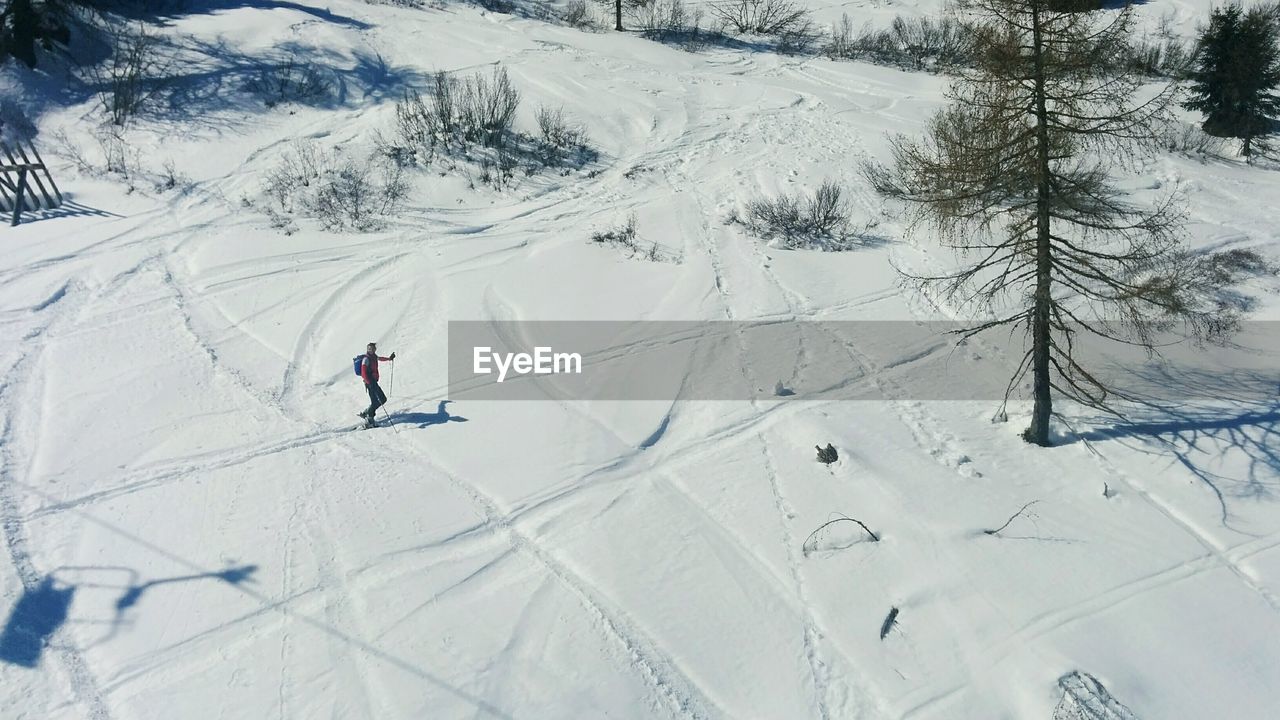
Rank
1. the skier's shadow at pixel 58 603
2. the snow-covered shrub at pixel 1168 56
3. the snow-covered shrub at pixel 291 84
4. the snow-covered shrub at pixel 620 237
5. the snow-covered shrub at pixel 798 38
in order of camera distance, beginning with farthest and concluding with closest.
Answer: the snow-covered shrub at pixel 798 38, the snow-covered shrub at pixel 1168 56, the snow-covered shrub at pixel 291 84, the snow-covered shrub at pixel 620 237, the skier's shadow at pixel 58 603

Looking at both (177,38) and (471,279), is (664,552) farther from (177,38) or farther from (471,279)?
(177,38)

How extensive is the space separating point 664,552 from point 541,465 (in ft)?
7.43

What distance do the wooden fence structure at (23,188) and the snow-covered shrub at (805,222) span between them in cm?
1540

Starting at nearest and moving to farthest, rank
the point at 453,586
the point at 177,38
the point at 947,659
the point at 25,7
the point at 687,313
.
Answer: the point at 947,659 → the point at 453,586 → the point at 687,313 → the point at 25,7 → the point at 177,38

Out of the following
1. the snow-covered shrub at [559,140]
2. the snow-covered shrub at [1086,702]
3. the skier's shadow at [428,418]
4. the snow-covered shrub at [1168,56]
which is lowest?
the snow-covered shrub at [1086,702]

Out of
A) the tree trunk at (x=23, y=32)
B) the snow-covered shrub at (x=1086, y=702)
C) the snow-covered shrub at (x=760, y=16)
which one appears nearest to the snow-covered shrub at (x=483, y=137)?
the tree trunk at (x=23, y=32)

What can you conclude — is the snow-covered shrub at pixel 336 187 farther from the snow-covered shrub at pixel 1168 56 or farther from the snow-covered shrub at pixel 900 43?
the snow-covered shrub at pixel 1168 56

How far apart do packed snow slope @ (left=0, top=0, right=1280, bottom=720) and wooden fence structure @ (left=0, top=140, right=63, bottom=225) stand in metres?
0.60

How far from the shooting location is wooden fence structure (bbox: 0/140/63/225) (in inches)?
639

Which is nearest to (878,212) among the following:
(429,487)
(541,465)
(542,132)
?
(542,132)

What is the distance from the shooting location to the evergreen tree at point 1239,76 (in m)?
21.9

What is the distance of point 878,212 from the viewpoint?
1798cm

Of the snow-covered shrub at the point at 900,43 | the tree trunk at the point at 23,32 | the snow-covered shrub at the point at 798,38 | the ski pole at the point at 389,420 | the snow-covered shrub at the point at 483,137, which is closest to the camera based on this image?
the ski pole at the point at 389,420

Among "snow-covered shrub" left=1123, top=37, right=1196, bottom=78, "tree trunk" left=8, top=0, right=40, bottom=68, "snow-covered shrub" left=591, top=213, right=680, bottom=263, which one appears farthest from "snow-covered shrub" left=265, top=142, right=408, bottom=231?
"snow-covered shrub" left=1123, top=37, right=1196, bottom=78
